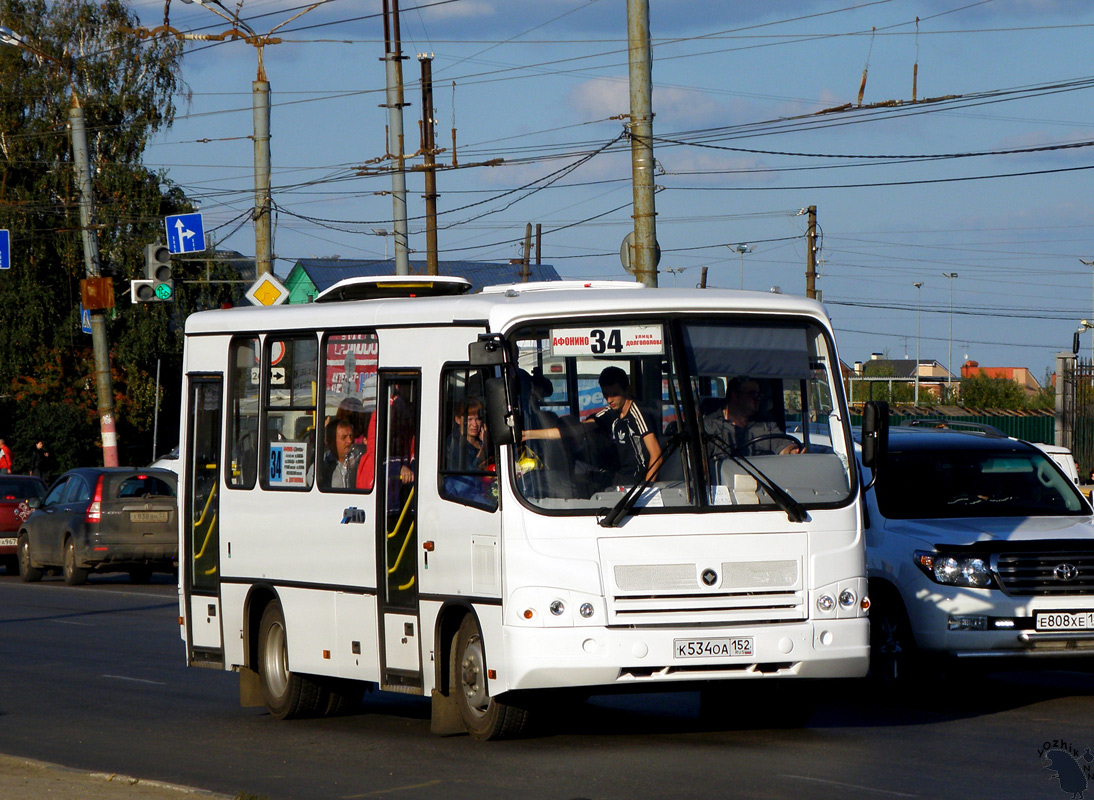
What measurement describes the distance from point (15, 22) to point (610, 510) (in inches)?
1928

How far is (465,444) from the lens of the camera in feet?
32.3

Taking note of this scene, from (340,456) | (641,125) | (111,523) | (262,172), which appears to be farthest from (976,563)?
(111,523)

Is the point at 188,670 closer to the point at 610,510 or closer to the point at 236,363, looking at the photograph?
the point at 236,363

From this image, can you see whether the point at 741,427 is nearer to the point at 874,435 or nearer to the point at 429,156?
the point at 874,435

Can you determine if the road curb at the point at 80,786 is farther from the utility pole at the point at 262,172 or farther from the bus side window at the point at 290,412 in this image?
the utility pole at the point at 262,172

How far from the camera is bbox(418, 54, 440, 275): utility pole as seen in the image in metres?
35.2

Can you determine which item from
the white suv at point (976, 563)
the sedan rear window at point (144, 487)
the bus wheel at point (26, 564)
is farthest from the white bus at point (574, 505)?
the bus wheel at point (26, 564)

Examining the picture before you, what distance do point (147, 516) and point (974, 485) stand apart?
14.8m

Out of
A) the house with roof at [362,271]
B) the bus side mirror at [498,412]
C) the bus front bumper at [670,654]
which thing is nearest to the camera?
the bus front bumper at [670,654]

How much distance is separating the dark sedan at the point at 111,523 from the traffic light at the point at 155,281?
363 cm

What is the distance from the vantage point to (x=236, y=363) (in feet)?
39.7

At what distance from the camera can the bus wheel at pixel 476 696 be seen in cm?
969

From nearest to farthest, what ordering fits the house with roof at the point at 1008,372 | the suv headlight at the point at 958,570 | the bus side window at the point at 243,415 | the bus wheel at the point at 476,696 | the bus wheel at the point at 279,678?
the bus wheel at the point at 476,696, the suv headlight at the point at 958,570, the bus wheel at the point at 279,678, the bus side window at the point at 243,415, the house with roof at the point at 1008,372

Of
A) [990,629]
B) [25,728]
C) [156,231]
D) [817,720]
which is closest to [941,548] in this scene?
[990,629]
